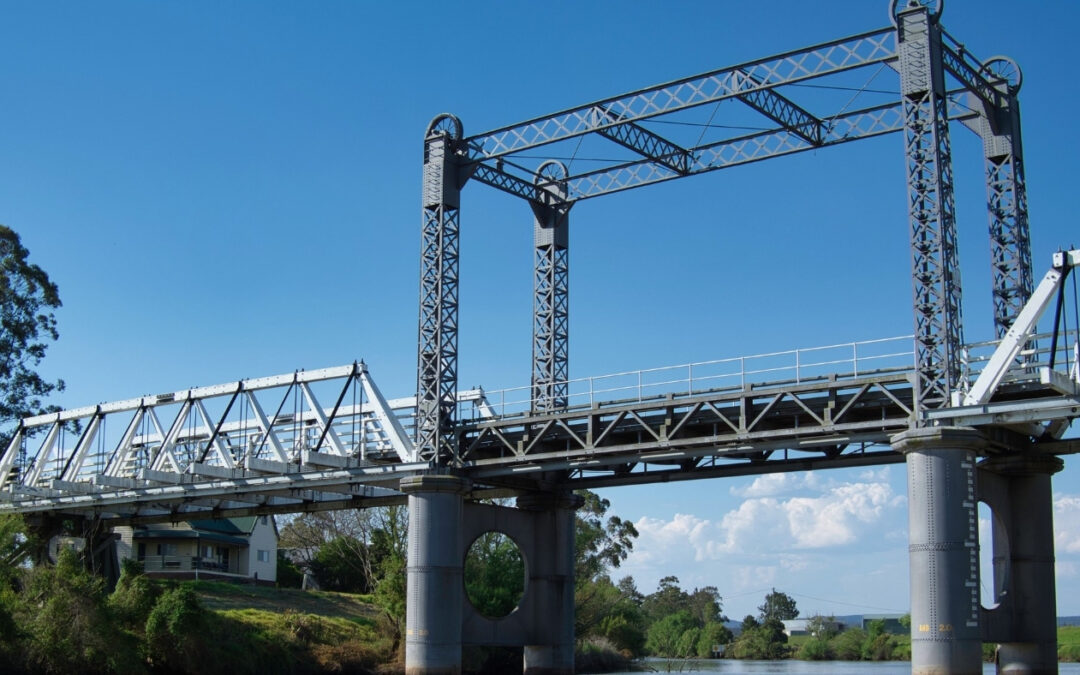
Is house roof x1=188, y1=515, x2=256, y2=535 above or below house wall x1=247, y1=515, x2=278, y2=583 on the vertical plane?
above

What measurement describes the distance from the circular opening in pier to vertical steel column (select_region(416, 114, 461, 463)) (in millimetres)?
23288

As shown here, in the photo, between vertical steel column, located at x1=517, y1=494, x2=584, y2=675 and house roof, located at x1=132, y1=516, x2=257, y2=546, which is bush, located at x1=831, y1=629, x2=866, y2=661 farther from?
→ vertical steel column, located at x1=517, y1=494, x2=584, y2=675

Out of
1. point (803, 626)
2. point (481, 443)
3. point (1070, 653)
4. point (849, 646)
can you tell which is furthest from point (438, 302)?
point (803, 626)

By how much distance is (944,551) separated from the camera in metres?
Answer: 34.3

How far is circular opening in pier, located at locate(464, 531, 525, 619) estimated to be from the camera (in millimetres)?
70562

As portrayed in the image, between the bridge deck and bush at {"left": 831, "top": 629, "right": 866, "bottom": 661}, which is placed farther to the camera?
bush at {"left": 831, "top": 629, "right": 866, "bottom": 661}

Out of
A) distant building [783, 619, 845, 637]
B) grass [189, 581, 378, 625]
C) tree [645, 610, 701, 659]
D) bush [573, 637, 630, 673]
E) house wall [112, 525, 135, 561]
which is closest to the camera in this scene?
grass [189, 581, 378, 625]

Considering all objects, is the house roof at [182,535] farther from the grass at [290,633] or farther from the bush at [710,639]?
the bush at [710,639]

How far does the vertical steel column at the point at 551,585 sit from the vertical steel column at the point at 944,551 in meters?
18.9

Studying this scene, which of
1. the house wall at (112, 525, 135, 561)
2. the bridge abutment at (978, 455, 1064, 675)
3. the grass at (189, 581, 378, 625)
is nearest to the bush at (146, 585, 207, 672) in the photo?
the grass at (189, 581, 378, 625)

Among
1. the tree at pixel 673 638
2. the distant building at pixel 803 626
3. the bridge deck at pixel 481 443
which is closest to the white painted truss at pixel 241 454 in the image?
the bridge deck at pixel 481 443

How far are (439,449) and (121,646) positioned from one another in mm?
15093

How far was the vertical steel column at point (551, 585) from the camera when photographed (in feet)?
166

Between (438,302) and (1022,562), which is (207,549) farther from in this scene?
(1022,562)
